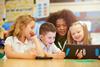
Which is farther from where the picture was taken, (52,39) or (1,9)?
(1,9)

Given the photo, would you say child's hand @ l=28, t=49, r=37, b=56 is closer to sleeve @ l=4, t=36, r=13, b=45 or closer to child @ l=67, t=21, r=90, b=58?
sleeve @ l=4, t=36, r=13, b=45

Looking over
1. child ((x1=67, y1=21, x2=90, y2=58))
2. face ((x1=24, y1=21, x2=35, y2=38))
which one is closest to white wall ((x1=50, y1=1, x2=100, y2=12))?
child ((x1=67, y1=21, x2=90, y2=58))

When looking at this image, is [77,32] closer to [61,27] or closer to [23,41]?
[61,27]

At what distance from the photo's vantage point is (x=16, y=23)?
7.12 feet

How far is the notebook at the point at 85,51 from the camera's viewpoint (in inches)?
79.0

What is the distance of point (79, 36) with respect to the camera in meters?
2.04

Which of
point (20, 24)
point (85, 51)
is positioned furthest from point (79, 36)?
point (20, 24)

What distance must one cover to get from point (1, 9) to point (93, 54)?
1069 mm

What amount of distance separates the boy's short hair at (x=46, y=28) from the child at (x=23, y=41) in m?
0.09

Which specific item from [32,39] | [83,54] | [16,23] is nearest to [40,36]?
[32,39]

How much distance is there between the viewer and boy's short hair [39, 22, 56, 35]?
2.08m

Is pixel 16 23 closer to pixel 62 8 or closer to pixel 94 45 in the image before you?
pixel 62 8

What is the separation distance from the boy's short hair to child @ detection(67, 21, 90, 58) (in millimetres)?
174

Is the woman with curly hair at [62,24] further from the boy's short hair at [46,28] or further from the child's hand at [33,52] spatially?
the child's hand at [33,52]
